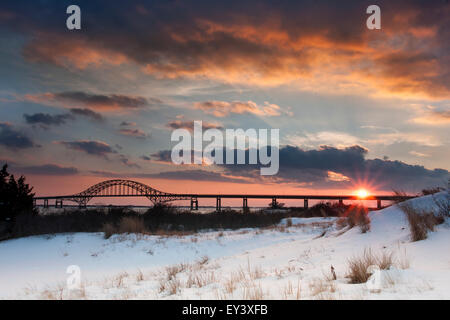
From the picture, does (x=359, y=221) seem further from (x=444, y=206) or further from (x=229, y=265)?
(x=229, y=265)

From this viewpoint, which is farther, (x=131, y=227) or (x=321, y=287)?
(x=131, y=227)

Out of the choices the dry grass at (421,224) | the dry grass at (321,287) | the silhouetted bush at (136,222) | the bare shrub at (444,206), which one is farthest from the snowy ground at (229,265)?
the silhouetted bush at (136,222)

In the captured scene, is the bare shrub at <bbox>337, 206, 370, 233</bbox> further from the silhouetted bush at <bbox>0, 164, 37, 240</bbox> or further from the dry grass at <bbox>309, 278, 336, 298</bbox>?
the silhouetted bush at <bbox>0, 164, 37, 240</bbox>

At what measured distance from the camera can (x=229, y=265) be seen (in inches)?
458

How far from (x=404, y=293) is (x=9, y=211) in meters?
27.4

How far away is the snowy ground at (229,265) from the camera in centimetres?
676

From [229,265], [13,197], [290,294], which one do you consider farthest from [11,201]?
[290,294]

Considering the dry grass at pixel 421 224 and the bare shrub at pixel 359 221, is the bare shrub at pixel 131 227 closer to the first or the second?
the bare shrub at pixel 359 221

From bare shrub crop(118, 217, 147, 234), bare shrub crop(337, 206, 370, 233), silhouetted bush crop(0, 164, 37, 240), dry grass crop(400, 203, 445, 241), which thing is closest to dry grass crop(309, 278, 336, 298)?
dry grass crop(400, 203, 445, 241)

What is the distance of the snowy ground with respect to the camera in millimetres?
6762
